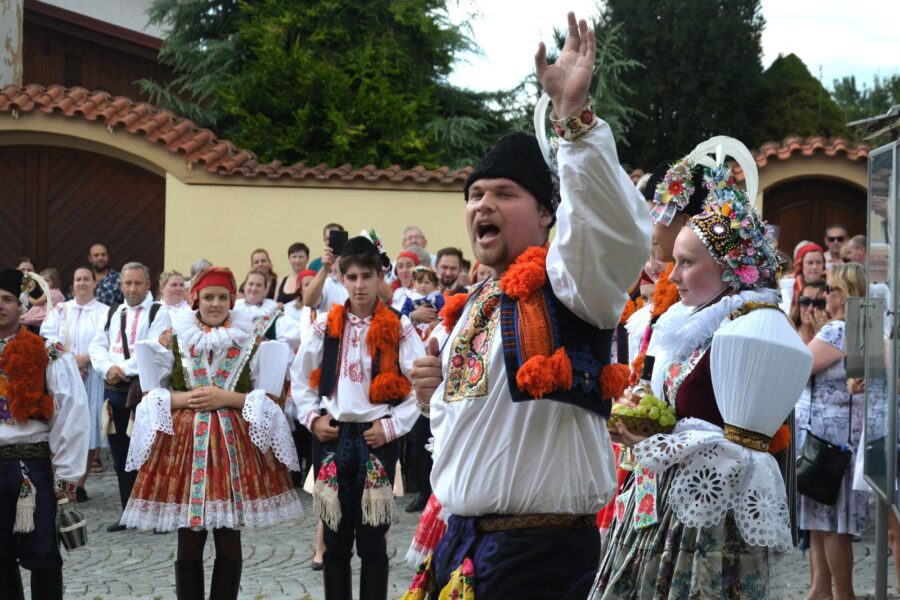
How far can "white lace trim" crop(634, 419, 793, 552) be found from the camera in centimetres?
359

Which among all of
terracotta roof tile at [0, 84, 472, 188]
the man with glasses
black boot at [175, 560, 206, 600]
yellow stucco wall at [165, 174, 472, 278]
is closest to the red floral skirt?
black boot at [175, 560, 206, 600]

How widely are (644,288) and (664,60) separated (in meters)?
20.6

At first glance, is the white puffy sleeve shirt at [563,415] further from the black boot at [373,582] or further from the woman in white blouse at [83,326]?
the woman in white blouse at [83,326]

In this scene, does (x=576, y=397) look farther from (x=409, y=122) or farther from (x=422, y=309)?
(x=409, y=122)

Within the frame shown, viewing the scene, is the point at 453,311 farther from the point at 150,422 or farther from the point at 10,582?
the point at 10,582

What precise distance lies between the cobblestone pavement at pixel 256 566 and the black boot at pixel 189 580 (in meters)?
0.67

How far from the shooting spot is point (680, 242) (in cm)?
403

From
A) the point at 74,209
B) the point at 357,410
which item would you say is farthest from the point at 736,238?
the point at 74,209

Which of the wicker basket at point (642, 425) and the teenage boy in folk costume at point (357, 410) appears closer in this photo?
the wicker basket at point (642, 425)

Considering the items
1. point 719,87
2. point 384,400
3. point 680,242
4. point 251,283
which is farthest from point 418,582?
point 719,87

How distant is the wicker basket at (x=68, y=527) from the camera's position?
602 cm

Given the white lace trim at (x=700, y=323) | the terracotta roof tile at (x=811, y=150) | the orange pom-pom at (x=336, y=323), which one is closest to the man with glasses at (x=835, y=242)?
the terracotta roof tile at (x=811, y=150)

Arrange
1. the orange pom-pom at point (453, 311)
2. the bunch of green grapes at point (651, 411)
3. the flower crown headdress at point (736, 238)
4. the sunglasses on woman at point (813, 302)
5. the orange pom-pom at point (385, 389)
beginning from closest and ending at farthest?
the orange pom-pom at point (453, 311) < the bunch of green grapes at point (651, 411) < the flower crown headdress at point (736, 238) < the orange pom-pom at point (385, 389) < the sunglasses on woman at point (813, 302)

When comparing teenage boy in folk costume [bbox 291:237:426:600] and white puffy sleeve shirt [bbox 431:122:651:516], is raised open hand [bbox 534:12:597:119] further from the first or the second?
teenage boy in folk costume [bbox 291:237:426:600]
